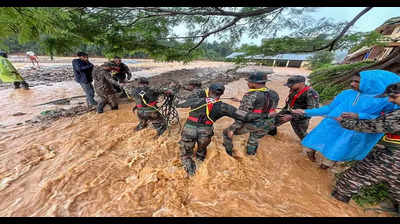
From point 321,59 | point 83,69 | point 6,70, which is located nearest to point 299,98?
point 83,69

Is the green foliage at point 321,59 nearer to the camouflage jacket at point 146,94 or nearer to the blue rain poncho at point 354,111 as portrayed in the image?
the blue rain poncho at point 354,111

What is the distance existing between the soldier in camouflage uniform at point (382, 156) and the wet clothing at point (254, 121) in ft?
3.25

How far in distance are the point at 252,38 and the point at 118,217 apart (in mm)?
5256

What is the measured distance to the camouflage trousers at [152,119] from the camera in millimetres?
3578

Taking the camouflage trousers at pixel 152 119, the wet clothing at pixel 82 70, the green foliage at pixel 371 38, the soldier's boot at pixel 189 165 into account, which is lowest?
the soldier's boot at pixel 189 165

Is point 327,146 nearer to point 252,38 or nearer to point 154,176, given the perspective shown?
point 154,176

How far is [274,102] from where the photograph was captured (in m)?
2.70

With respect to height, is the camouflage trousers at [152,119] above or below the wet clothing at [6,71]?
below

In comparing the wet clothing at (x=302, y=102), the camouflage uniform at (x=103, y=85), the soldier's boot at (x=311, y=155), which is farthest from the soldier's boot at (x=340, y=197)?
the camouflage uniform at (x=103, y=85)

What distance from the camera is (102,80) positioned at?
455 cm

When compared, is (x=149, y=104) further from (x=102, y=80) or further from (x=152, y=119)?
(x=102, y=80)

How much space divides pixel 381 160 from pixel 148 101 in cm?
376

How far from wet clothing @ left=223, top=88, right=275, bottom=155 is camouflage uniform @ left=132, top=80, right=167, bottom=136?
165 cm

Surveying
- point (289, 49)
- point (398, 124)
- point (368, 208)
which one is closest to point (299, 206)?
point (368, 208)
